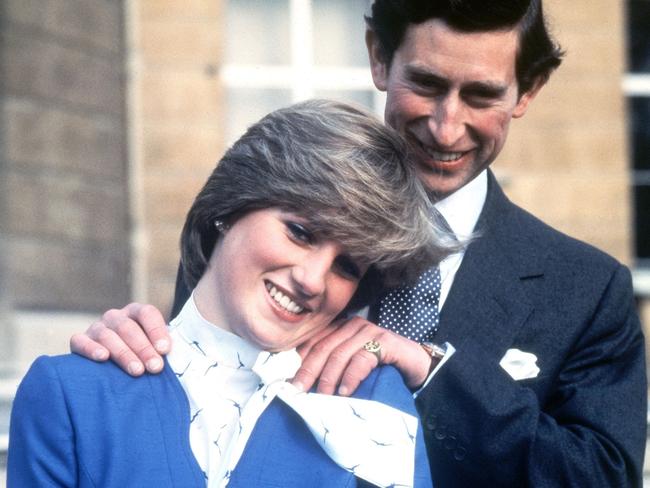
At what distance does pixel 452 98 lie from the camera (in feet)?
9.52

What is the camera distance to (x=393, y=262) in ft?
8.73

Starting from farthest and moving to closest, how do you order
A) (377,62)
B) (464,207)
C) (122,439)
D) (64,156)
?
1. (64,156)
2. (377,62)
3. (464,207)
4. (122,439)

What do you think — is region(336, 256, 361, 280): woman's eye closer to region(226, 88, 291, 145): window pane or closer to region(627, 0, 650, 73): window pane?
region(226, 88, 291, 145): window pane

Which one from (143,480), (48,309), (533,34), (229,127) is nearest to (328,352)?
(143,480)

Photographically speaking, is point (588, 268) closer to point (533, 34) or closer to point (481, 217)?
point (481, 217)

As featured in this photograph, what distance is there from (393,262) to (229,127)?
497 cm

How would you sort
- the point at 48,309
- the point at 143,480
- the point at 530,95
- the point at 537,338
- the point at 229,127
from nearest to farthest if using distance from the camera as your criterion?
the point at 143,480, the point at 537,338, the point at 530,95, the point at 48,309, the point at 229,127

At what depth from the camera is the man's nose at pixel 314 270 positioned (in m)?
2.54

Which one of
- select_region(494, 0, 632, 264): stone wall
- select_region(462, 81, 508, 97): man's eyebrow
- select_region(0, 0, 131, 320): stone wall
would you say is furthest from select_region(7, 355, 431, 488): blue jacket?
select_region(494, 0, 632, 264): stone wall

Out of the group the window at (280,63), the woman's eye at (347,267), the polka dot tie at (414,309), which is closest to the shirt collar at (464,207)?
the polka dot tie at (414,309)

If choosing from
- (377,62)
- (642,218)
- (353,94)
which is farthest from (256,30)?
(377,62)

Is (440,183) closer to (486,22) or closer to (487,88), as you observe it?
(487,88)

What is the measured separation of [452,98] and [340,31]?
4811mm

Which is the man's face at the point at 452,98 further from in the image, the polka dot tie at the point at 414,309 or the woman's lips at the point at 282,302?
the woman's lips at the point at 282,302
